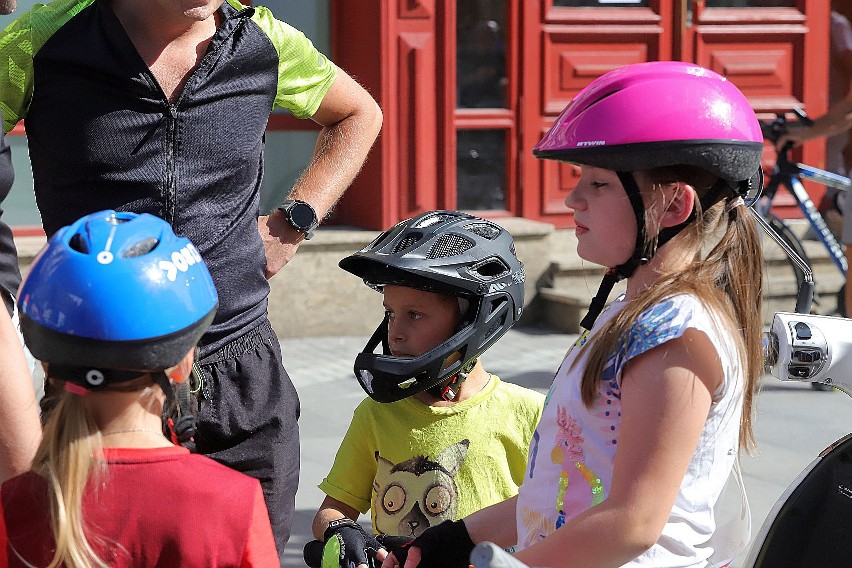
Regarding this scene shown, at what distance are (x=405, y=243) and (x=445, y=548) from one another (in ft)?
3.17

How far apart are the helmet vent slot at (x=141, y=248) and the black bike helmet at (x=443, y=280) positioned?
916mm

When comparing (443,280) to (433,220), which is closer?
(443,280)

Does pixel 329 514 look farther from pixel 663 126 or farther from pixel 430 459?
pixel 663 126

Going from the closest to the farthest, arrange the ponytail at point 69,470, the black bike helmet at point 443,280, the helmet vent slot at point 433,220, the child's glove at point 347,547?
the ponytail at point 69,470, the child's glove at point 347,547, the black bike helmet at point 443,280, the helmet vent slot at point 433,220

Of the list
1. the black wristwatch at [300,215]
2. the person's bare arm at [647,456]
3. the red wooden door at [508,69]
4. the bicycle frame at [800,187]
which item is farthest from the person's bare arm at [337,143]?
the bicycle frame at [800,187]

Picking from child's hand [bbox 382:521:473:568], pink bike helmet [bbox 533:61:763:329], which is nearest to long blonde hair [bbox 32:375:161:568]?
child's hand [bbox 382:521:473:568]

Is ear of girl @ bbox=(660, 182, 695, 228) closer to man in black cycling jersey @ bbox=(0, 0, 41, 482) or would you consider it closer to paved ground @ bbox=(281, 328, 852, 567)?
man in black cycling jersey @ bbox=(0, 0, 41, 482)

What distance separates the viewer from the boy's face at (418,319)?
3.19 meters

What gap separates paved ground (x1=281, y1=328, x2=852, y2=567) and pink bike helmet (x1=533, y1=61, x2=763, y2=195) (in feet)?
9.45

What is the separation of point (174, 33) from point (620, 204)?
1256mm

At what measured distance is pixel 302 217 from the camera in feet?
10.9

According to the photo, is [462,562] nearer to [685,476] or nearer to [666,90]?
[685,476]

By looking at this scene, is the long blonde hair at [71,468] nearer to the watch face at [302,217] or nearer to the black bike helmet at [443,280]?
the black bike helmet at [443,280]

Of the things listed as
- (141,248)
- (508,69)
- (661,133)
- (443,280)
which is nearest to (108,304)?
(141,248)
